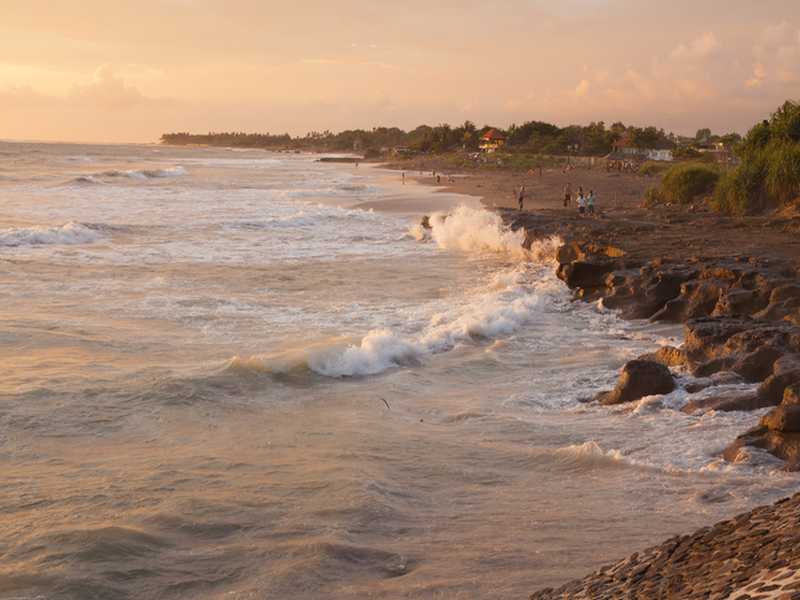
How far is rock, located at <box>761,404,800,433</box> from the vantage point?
339 inches

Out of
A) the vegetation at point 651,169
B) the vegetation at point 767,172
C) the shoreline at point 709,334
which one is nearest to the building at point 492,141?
the vegetation at point 651,169

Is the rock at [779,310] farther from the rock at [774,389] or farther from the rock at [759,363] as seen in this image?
the rock at [774,389]

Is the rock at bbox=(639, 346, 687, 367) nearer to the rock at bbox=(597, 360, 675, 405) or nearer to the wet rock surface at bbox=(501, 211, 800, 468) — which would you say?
the wet rock surface at bbox=(501, 211, 800, 468)

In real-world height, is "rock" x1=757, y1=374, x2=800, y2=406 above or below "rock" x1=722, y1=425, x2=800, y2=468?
above

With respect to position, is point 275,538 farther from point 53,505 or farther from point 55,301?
point 55,301

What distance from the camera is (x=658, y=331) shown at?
15.2m

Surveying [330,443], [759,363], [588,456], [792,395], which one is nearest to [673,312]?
[759,363]

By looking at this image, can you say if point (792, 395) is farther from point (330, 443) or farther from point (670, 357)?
point (330, 443)

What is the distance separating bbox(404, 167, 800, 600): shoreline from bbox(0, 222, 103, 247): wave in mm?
13816

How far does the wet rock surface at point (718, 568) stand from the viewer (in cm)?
438

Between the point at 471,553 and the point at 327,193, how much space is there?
157ft

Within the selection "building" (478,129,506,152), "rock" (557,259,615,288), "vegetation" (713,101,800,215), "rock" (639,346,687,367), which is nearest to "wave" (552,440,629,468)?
"rock" (639,346,687,367)

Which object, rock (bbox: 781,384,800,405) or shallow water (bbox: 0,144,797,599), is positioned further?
rock (bbox: 781,384,800,405)

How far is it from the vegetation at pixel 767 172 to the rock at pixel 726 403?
1782cm
